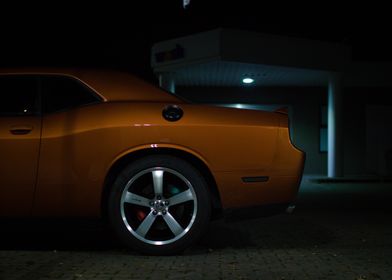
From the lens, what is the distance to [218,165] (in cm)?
509

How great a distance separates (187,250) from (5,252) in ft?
5.48

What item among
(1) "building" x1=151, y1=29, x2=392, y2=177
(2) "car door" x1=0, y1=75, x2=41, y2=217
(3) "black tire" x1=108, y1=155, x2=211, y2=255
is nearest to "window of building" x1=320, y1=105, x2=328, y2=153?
(1) "building" x1=151, y1=29, x2=392, y2=177

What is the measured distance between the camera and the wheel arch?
509cm

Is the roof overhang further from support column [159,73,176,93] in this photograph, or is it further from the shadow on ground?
the shadow on ground

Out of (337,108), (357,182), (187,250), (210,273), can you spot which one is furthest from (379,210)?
(337,108)

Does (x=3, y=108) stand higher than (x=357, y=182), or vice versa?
(x=3, y=108)

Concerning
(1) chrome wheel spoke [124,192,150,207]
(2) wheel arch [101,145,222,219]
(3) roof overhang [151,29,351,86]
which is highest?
(3) roof overhang [151,29,351,86]

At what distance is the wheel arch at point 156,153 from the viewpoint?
16.7ft

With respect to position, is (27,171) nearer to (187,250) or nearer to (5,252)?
(5,252)

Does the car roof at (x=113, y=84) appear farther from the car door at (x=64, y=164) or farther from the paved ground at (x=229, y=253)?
the paved ground at (x=229, y=253)

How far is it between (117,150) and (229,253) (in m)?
1.41

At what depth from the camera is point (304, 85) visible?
1961 centimetres

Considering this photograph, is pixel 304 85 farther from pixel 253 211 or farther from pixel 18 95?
pixel 18 95

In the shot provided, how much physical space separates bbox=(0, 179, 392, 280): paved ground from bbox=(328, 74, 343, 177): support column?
944cm
